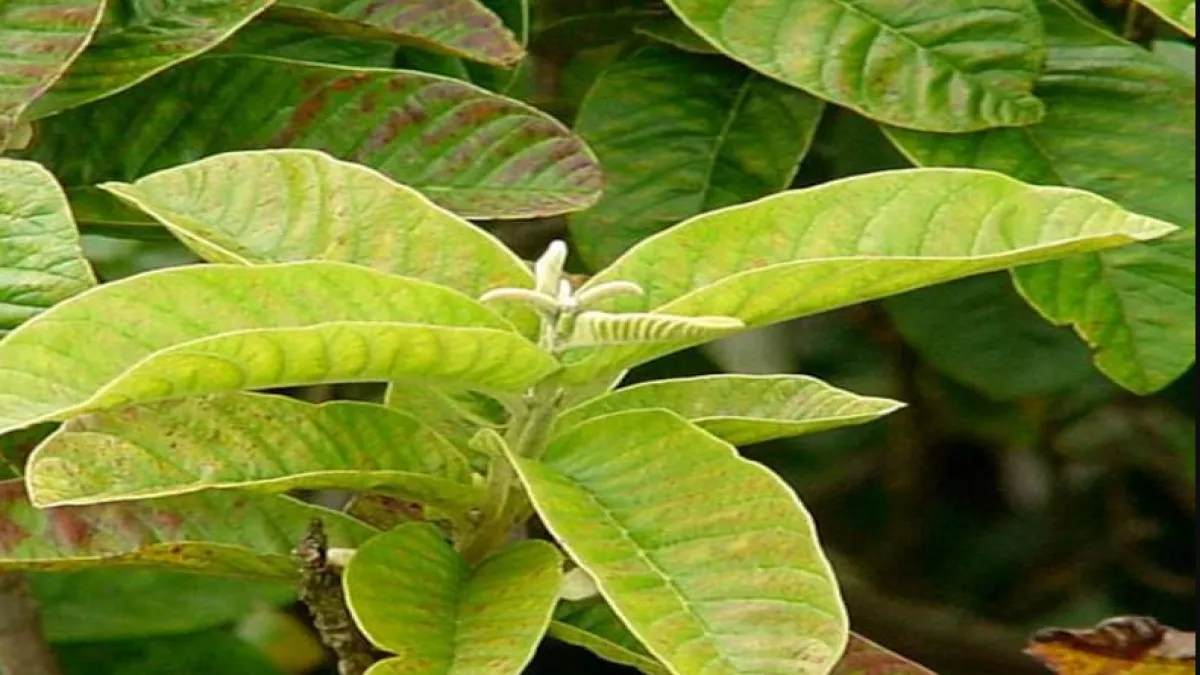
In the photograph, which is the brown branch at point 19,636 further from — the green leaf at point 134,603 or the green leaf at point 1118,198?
the green leaf at point 1118,198

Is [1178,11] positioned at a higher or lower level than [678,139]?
higher

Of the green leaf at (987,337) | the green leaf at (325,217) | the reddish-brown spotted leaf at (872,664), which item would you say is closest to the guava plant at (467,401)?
the green leaf at (325,217)

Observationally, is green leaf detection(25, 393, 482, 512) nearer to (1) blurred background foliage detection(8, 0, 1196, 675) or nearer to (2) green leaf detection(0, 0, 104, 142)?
(2) green leaf detection(0, 0, 104, 142)

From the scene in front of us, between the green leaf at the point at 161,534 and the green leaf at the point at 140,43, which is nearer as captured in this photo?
the green leaf at the point at 161,534

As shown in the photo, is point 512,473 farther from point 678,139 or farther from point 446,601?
point 678,139

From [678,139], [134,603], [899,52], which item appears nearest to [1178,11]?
[899,52]

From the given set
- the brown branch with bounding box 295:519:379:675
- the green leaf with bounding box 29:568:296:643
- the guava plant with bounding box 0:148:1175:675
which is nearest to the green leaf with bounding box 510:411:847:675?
the guava plant with bounding box 0:148:1175:675
